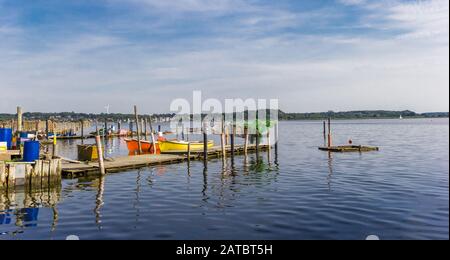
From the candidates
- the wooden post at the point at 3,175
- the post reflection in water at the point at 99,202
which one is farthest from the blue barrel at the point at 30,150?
the post reflection in water at the point at 99,202

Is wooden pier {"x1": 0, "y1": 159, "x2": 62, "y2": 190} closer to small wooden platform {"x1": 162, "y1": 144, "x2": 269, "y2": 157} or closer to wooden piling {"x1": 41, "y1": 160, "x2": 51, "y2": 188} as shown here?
wooden piling {"x1": 41, "y1": 160, "x2": 51, "y2": 188}

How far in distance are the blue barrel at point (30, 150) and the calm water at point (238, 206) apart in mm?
2162

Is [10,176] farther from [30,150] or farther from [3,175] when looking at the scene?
[30,150]

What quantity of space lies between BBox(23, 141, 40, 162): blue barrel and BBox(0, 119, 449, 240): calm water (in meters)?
2.16

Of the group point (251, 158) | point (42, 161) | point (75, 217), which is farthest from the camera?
point (251, 158)

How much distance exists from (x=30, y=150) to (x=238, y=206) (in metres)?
12.1

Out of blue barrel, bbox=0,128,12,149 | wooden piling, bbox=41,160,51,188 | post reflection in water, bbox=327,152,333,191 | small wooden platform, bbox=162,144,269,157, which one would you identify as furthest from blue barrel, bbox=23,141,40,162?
small wooden platform, bbox=162,144,269,157

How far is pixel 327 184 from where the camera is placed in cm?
2488

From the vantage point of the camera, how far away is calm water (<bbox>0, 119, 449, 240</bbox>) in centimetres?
1434

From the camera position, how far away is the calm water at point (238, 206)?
14.3m

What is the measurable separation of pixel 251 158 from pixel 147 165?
524 inches
